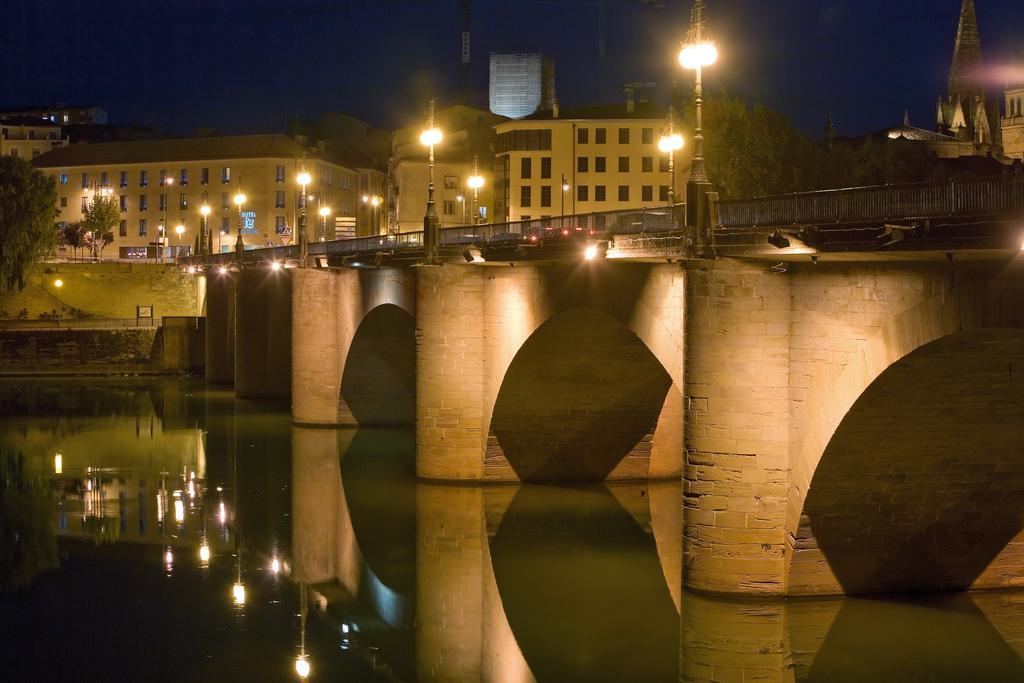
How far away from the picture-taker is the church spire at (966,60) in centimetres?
11431

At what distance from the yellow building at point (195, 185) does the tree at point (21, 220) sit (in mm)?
25078

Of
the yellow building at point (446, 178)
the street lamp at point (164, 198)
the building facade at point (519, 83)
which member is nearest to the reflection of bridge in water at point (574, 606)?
the yellow building at point (446, 178)

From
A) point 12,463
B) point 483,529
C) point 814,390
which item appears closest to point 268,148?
point 12,463

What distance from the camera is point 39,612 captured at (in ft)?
72.0

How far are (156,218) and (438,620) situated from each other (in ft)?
305

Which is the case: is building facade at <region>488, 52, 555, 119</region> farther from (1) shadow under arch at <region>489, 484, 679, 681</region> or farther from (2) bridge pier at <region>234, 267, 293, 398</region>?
(1) shadow under arch at <region>489, 484, 679, 681</region>

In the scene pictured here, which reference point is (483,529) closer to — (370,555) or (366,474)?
(370,555)

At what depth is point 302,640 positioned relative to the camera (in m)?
20.4

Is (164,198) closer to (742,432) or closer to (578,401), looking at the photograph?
(578,401)

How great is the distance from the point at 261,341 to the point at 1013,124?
8293 centimetres

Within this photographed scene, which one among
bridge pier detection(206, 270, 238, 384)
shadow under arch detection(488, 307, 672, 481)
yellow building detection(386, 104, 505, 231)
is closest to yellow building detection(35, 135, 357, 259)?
yellow building detection(386, 104, 505, 231)

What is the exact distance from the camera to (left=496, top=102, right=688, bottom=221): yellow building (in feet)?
284

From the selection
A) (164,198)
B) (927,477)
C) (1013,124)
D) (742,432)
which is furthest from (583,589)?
(1013,124)

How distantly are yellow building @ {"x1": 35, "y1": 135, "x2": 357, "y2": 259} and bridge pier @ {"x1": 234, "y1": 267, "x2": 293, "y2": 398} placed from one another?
1738 inches
